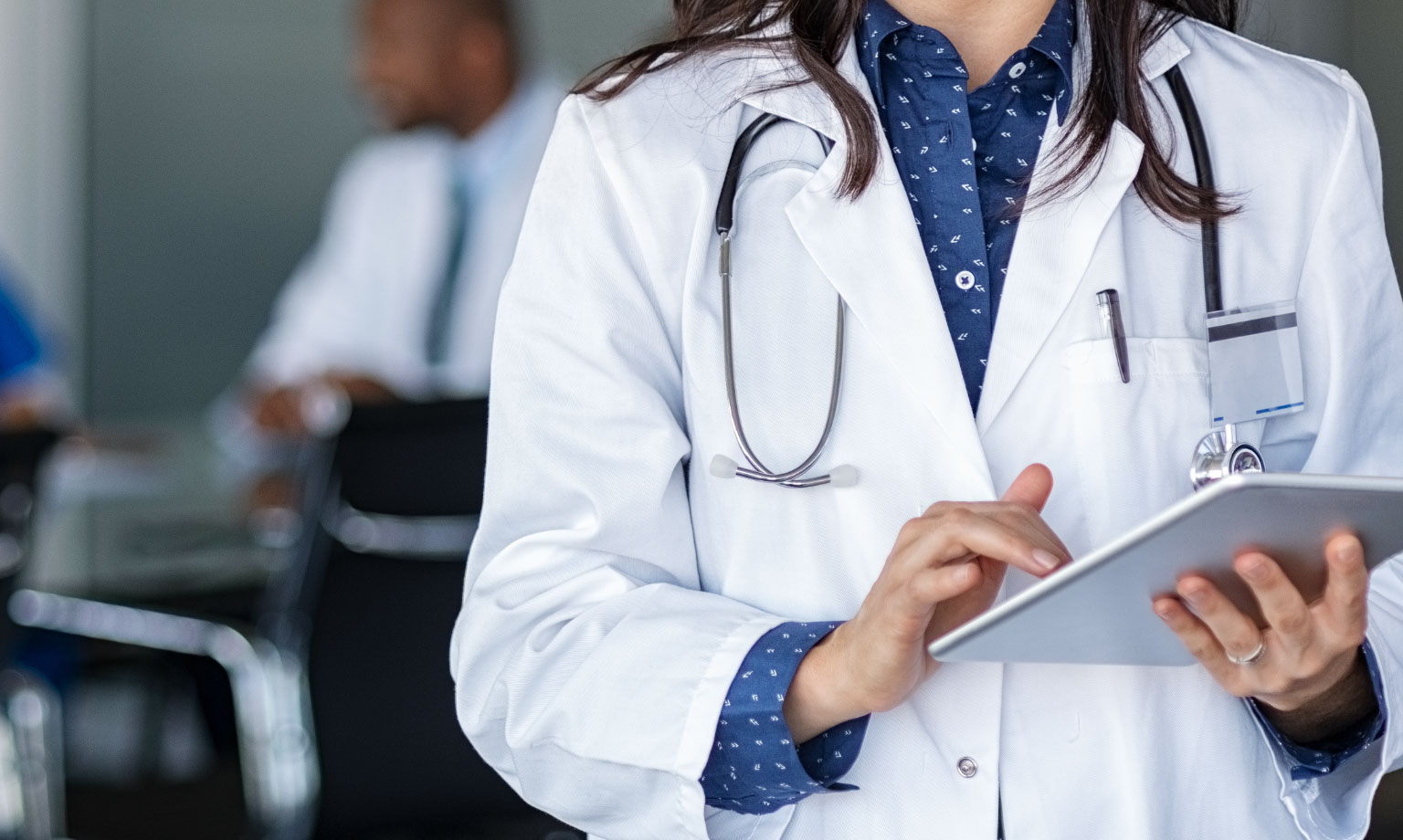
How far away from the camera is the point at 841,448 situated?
107cm

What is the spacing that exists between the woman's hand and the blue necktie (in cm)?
329

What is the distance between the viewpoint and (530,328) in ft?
3.59

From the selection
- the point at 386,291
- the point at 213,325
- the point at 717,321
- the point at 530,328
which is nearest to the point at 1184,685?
the point at 717,321

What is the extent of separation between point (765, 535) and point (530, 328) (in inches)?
8.5

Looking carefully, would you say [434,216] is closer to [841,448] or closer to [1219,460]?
[841,448]

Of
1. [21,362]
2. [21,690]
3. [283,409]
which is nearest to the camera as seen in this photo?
[21,690]

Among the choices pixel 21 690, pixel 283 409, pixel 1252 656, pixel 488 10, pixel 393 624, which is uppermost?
pixel 488 10

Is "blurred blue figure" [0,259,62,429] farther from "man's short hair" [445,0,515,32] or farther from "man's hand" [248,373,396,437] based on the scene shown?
"man's short hair" [445,0,515,32]

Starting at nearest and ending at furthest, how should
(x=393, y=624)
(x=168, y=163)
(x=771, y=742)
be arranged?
(x=771, y=742)
(x=393, y=624)
(x=168, y=163)

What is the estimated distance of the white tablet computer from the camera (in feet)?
2.47

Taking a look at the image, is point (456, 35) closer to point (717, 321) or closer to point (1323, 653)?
point (717, 321)

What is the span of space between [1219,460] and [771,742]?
342 millimetres

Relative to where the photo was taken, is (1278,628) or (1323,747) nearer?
(1278,628)

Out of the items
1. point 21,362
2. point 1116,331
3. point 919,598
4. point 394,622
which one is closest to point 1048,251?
point 1116,331
